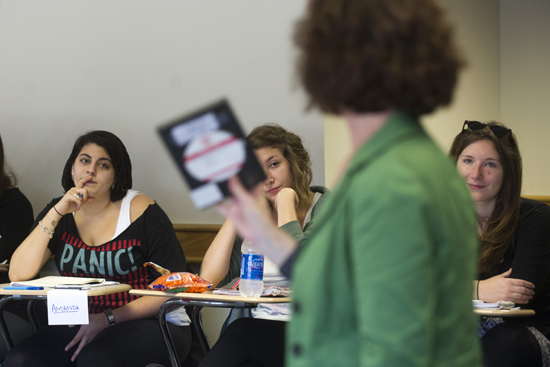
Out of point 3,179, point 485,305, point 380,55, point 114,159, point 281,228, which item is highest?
point 380,55

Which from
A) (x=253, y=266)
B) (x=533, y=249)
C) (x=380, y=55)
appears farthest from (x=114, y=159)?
(x=380, y=55)

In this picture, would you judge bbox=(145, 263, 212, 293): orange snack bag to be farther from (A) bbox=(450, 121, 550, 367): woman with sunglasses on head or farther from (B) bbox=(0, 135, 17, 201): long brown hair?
(B) bbox=(0, 135, 17, 201): long brown hair

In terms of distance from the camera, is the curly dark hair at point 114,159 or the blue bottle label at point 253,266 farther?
the curly dark hair at point 114,159

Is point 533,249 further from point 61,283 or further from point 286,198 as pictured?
point 61,283

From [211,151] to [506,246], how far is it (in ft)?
5.55

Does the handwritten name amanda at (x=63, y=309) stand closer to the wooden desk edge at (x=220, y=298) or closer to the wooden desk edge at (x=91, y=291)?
the wooden desk edge at (x=91, y=291)

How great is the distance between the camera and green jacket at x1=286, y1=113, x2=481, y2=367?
0.65 metres

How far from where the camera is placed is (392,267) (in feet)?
2.12

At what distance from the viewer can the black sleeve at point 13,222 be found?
9.34 ft

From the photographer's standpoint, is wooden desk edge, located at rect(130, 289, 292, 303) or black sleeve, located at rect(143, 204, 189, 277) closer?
wooden desk edge, located at rect(130, 289, 292, 303)

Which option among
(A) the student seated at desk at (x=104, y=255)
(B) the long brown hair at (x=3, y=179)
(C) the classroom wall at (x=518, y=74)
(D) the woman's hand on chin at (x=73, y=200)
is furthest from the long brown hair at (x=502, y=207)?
(B) the long brown hair at (x=3, y=179)

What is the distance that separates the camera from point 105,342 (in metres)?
2.16

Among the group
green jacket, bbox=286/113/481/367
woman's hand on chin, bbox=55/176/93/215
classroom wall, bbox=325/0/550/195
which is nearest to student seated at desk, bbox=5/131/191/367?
woman's hand on chin, bbox=55/176/93/215

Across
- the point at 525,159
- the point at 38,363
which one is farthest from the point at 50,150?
the point at 525,159
